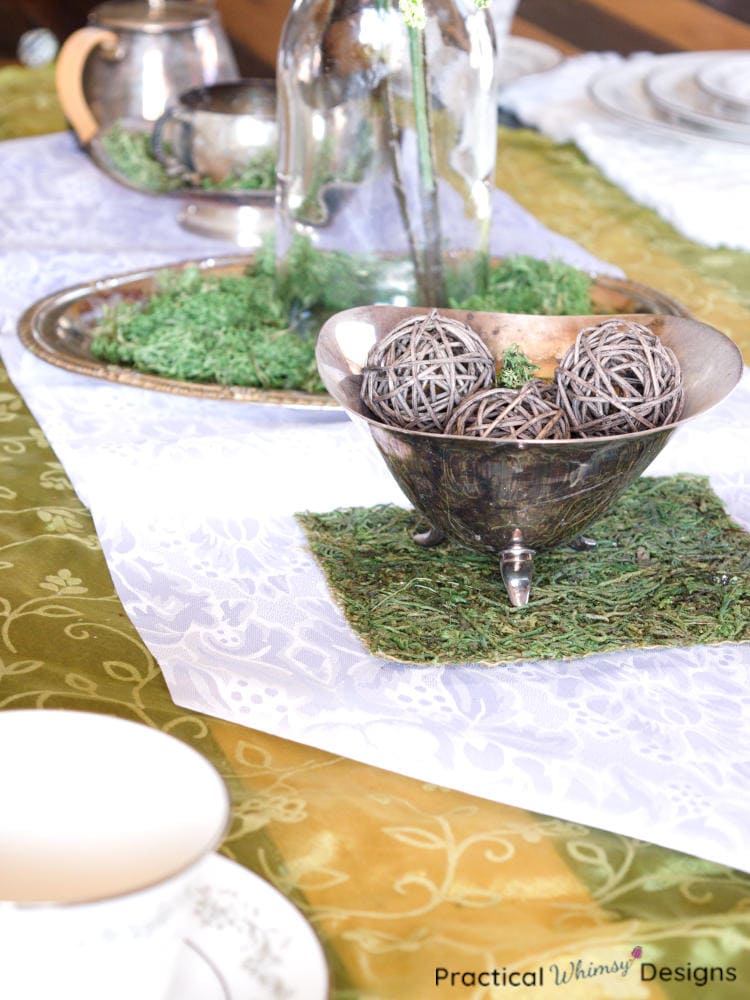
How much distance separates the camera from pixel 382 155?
680 millimetres

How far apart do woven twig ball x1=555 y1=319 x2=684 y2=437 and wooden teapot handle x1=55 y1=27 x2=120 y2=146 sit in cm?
71

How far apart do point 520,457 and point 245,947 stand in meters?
0.21

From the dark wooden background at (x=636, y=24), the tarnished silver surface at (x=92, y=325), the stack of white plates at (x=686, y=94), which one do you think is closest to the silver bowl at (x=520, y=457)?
the tarnished silver surface at (x=92, y=325)

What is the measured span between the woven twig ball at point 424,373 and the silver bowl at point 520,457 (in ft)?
0.04

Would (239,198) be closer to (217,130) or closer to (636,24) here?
(217,130)

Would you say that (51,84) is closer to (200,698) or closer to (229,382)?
→ (229,382)

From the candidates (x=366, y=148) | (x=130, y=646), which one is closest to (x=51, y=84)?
(x=366, y=148)

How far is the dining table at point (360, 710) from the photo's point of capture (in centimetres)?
32

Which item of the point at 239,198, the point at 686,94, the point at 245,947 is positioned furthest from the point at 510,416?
the point at 686,94

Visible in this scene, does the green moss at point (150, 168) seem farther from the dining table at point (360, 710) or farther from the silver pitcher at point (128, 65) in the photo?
the dining table at point (360, 710)

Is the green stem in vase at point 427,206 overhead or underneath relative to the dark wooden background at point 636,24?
overhead

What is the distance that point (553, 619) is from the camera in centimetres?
46

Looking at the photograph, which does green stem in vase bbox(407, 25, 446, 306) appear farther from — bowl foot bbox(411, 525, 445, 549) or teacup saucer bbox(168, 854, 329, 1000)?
teacup saucer bbox(168, 854, 329, 1000)

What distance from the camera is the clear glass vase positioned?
657mm
